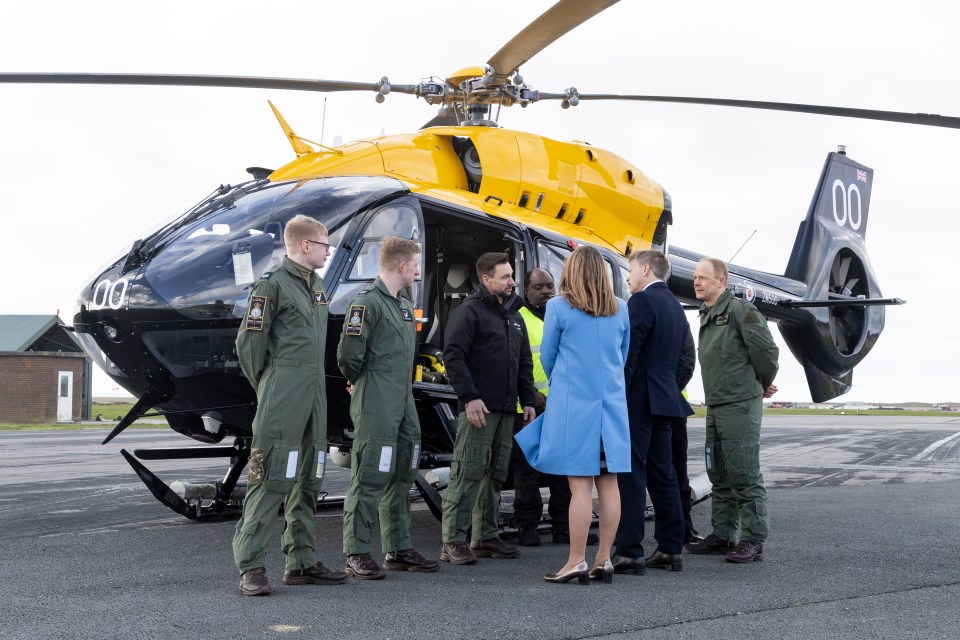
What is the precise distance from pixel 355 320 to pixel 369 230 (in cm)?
144

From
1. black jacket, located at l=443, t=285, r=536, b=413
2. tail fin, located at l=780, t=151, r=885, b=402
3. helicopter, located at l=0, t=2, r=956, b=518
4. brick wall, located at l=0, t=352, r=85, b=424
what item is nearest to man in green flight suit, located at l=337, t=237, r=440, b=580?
black jacket, located at l=443, t=285, r=536, b=413

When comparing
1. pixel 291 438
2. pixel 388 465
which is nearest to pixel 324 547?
pixel 388 465

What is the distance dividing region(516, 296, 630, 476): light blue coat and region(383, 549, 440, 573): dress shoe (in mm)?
822

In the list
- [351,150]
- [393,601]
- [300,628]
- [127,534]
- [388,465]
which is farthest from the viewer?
[351,150]

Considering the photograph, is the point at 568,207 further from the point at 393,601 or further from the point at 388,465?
the point at 393,601

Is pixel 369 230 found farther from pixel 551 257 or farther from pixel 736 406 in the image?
pixel 736 406

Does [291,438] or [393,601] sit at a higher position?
[291,438]

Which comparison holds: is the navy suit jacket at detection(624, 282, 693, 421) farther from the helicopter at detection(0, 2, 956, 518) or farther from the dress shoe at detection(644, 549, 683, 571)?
the helicopter at detection(0, 2, 956, 518)

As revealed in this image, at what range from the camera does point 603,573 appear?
4.80 m

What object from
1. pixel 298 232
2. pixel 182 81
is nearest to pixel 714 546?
pixel 298 232

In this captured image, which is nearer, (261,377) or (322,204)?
(261,377)

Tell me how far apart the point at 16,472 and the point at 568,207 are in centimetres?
790

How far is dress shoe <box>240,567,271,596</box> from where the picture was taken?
4.32 metres

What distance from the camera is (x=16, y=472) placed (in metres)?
11.5
